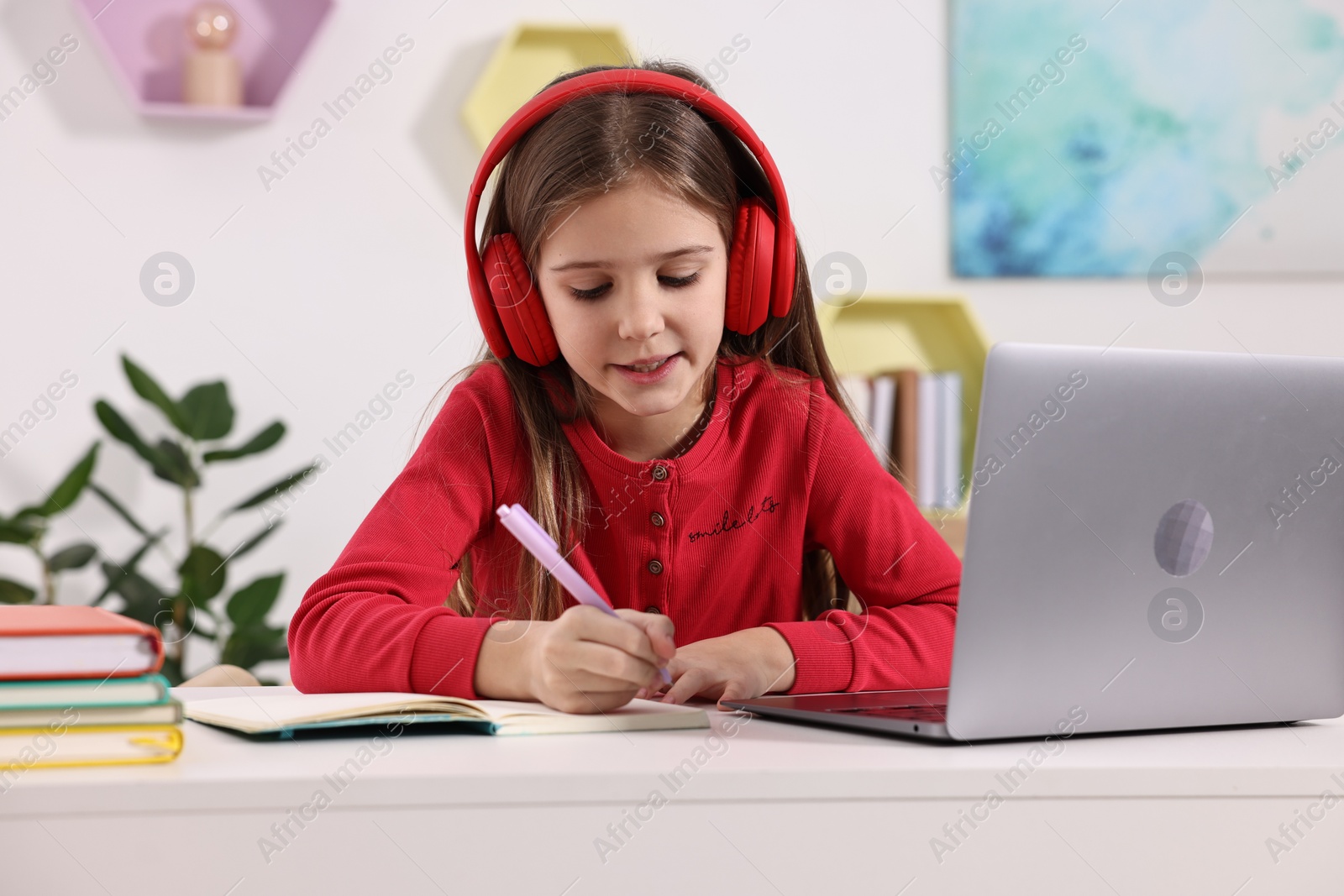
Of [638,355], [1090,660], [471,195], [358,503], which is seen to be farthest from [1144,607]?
[358,503]

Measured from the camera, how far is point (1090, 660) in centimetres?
63

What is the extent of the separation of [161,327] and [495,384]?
160 cm

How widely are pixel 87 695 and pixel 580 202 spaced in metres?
0.62

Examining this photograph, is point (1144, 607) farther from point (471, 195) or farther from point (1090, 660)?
point (471, 195)

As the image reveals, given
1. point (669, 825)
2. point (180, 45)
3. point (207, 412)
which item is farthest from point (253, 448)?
point (669, 825)

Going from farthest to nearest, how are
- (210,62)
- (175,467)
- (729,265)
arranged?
(210,62), (175,467), (729,265)

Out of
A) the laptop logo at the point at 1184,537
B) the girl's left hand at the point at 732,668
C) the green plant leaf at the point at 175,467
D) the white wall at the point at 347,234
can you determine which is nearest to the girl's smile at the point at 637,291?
the girl's left hand at the point at 732,668

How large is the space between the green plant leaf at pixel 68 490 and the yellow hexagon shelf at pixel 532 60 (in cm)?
106

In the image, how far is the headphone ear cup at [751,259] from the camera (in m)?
1.10

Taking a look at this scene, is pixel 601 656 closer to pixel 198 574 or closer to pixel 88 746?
pixel 88 746

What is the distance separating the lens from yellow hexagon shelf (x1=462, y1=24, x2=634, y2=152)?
2.57m

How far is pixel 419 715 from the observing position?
2.11 ft

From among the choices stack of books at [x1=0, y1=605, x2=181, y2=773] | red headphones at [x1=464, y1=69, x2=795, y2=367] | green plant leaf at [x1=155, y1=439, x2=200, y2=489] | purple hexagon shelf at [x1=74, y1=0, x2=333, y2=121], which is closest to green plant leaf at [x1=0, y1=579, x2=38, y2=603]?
green plant leaf at [x1=155, y1=439, x2=200, y2=489]

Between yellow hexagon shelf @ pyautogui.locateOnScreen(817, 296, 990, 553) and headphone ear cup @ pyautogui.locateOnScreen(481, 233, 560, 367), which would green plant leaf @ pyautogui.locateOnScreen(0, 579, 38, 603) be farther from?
yellow hexagon shelf @ pyautogui.locateOnScreen(817, 296, 990, 553)
